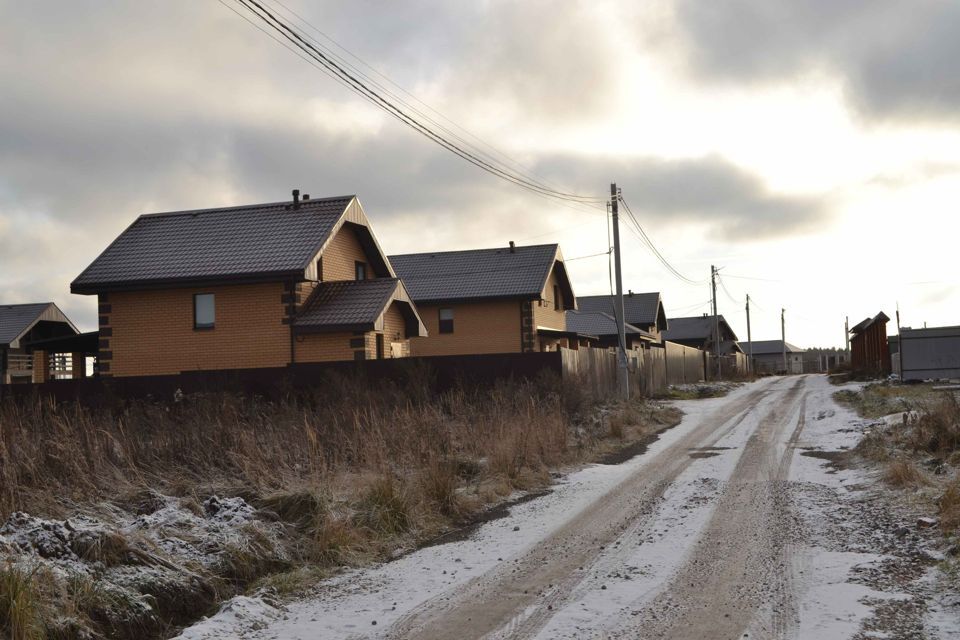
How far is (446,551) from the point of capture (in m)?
7.71

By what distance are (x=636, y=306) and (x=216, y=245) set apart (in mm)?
38125

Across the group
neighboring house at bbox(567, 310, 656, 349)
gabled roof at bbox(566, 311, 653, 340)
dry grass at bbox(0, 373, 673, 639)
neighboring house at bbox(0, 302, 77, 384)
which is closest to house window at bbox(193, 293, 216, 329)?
dry grass at bbox(0, 373, 673, 639)

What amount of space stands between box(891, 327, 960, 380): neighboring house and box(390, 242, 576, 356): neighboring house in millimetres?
13608

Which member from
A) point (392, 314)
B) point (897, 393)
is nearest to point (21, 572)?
point (392, 314)

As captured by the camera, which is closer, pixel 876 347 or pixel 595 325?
pixel 876 347

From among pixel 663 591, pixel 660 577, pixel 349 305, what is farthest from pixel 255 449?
pixel 349 305

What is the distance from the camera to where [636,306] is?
58.5 meters

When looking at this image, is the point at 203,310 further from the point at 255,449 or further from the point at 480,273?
the point at 255,449

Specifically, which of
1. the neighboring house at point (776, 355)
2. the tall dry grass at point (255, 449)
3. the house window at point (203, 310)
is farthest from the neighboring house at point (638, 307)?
the neighboring house at point (776, 355)

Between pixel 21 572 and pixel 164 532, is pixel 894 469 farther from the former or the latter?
pixel 21 572

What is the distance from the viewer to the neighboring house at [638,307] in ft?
188

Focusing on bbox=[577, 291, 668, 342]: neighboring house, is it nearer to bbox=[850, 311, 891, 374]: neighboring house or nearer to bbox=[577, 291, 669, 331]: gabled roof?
bbox=[577, 291, 669, 331]: gabled roof

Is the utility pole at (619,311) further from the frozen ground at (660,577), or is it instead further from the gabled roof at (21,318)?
the gabled roof at (21,318)

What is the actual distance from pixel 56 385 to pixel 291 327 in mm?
6064
